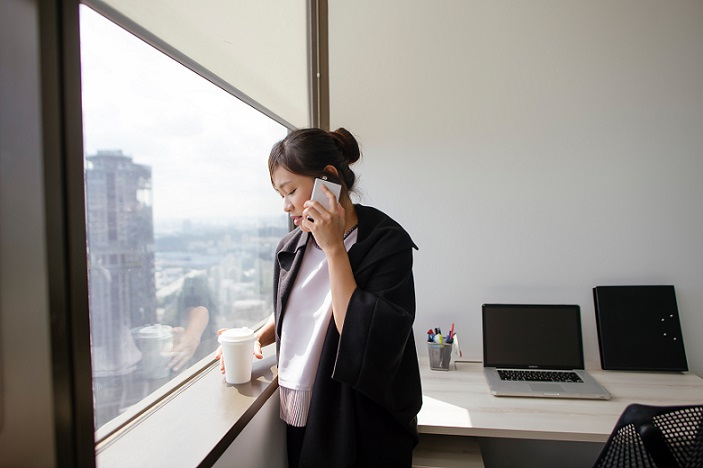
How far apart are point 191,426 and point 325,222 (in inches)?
21.4

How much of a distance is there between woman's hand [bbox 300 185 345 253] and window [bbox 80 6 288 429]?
0.36m

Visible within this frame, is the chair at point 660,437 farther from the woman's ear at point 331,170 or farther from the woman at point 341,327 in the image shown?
the woman's ear at point 331,170

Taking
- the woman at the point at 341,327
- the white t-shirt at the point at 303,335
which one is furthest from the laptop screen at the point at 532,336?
the white t-shirt at the point at 303,335

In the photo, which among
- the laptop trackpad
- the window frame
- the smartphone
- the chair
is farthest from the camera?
the laptop trackpad

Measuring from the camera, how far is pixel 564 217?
1.87 metres

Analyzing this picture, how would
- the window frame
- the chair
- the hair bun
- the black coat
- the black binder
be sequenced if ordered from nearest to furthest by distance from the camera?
1. the window frame
2. the chair
3. the black coat
4. the hair bun
5. the black binder

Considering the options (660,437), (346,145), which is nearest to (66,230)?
(346,145)

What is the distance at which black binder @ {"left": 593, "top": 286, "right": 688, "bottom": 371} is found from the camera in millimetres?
1735

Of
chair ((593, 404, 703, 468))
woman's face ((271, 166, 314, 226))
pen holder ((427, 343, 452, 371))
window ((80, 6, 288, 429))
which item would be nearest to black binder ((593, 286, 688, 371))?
pen holder ((427, 343, 452, 371))

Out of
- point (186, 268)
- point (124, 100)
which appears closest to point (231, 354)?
point (186, 268)

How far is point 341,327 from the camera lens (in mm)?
1003

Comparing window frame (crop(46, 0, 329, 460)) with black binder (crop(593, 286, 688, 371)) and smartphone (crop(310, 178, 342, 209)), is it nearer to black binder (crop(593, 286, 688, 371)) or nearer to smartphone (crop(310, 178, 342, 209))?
smartphone (crop(310, 178, 342, 209))

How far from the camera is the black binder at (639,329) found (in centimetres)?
174

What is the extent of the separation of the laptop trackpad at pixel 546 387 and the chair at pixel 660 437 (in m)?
0.78
